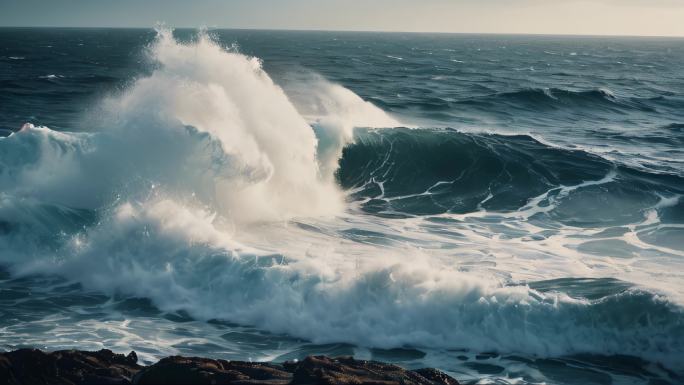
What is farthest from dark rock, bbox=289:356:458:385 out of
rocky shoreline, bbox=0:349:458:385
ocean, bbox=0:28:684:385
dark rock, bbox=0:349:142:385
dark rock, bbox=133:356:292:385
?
dark rock, bbox=0:349:142:385

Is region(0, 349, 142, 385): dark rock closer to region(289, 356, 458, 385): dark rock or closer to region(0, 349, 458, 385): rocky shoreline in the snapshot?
region(0, 349, 458, 385): rocky shoreline

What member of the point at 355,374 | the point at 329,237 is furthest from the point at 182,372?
the point at 329,237

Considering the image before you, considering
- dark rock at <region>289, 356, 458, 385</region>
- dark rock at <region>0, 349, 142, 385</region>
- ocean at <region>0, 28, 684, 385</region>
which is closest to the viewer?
dark rock at <region>0, 349, 142, 385</region>

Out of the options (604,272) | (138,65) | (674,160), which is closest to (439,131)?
(674,160)

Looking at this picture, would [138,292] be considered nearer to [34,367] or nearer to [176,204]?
[176,204]

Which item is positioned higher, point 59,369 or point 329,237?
point 59,369

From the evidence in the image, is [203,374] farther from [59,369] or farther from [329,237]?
[329,237]
